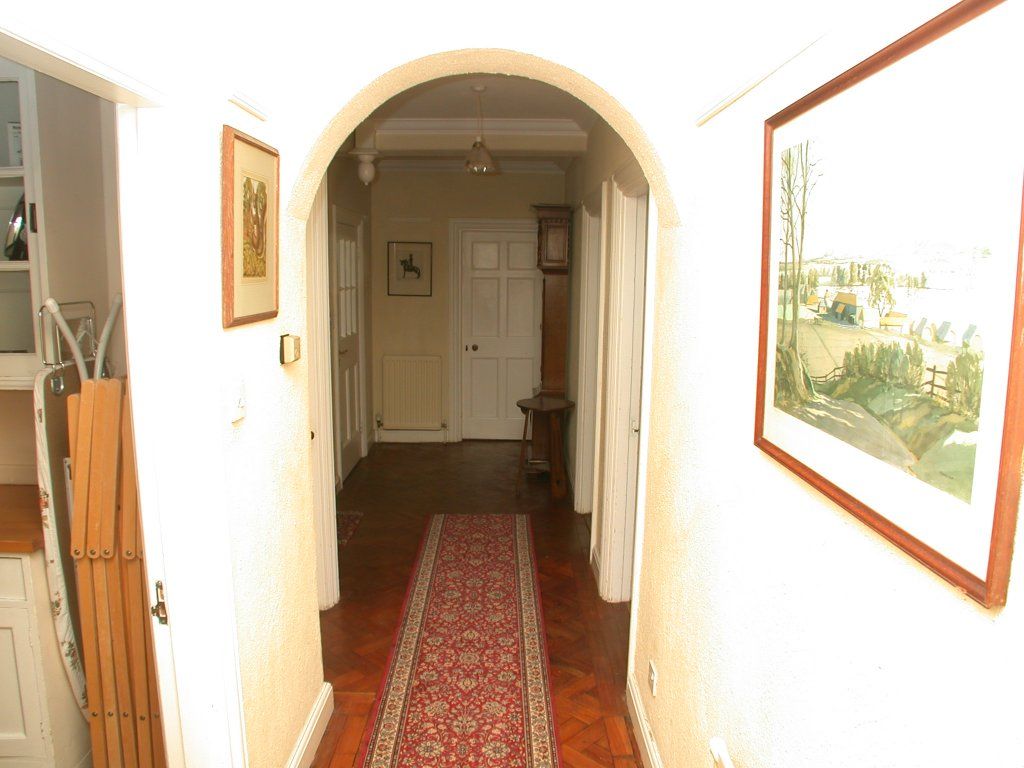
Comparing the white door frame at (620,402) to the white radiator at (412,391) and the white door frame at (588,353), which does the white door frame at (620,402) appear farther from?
the white radiator at (412,391)

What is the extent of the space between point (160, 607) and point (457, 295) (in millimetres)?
5345

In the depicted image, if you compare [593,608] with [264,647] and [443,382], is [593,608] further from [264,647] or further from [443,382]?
[443,382]

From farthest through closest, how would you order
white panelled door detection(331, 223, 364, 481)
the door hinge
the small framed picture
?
1. white panelled door detection(331, 223, 364, 481)
2. the small framed picture
3. the door hinge

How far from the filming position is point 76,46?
4.07 ft

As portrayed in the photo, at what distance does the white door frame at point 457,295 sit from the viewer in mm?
6848

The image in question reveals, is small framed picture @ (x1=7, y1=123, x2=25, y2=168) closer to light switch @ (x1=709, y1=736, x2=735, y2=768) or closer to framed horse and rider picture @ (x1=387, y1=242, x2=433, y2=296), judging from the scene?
light switch @ (x1=709, y1=736, x2=735, y2=768)

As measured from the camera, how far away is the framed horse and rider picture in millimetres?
6875

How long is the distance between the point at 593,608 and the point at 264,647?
198 cm

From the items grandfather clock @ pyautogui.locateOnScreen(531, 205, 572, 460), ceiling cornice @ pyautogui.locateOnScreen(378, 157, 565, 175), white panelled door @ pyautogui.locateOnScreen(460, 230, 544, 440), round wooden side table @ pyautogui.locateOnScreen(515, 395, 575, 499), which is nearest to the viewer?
round wooden side table @ pyautogui.locateOnScreen(515, 395, 575, 499)

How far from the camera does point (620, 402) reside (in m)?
3.56

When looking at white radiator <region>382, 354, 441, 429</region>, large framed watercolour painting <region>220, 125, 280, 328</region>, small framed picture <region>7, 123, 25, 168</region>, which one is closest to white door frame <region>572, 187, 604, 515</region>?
white radiator <region>382, 354, 441, 429</region>

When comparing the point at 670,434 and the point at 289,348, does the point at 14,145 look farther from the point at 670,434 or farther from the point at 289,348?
the point at 670,434

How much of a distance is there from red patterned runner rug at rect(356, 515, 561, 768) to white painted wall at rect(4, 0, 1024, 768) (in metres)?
0.44

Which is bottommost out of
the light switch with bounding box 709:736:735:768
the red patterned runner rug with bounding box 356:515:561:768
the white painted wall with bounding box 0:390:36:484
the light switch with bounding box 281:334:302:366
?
the red patterned runner rug with bounding box 356:515:561:768
